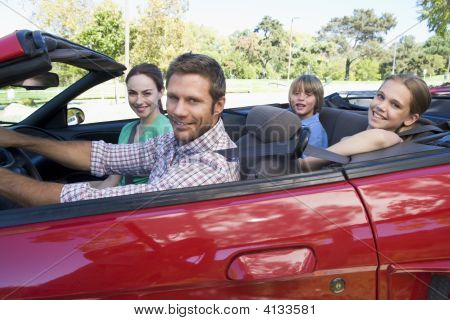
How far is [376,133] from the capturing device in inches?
70.8

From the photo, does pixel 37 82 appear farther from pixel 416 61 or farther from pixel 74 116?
pixel 416 61

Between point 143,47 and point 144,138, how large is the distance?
13576 millimetres

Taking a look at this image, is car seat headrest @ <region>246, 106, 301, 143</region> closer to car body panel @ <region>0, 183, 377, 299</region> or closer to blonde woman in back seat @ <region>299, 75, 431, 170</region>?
blonde woman in back seat @ <region>299, 75, 431, 170</region>

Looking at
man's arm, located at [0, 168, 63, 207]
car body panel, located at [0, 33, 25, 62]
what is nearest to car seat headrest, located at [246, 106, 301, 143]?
man's arm, located at [0, 168, 63, 207]

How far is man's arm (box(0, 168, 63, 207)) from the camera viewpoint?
1.44 meters

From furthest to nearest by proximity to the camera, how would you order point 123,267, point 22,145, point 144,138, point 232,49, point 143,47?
point 232,49, point 143,47, point 144,138, point 22,145, point 123,267

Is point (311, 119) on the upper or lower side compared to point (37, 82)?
lower

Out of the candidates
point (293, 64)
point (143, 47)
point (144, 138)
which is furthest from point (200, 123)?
point (293, 64)

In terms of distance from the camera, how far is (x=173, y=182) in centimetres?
147

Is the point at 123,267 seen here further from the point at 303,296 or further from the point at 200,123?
the point at 200,123

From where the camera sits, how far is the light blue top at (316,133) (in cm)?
288

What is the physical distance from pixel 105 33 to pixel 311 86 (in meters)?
13.2

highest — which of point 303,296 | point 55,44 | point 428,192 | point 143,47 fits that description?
point 143,47

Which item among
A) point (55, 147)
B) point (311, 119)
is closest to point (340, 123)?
point (311, 119)
